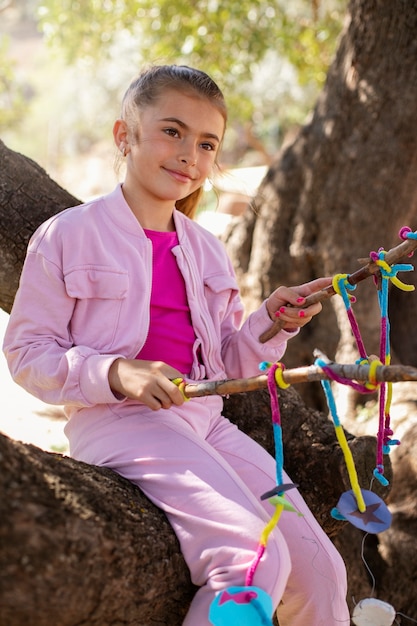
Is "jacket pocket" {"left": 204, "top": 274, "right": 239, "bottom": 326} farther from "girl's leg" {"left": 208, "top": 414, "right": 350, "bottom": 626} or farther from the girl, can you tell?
"girl's leg" {"left": 208, "top": 414, "right": 350, "bottom": 626}

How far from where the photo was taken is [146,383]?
1867mm

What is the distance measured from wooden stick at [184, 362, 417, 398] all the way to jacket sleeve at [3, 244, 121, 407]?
271mm

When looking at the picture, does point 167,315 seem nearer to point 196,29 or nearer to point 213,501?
point 213,501

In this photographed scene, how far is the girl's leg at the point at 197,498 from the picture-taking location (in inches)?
69.2

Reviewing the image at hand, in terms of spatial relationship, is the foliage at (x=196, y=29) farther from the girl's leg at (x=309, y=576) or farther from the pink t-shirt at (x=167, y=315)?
the girl's leg at (x=309, y=576)

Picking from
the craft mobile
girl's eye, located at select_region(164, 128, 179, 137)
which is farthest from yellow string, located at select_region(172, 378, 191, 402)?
girl's eye, located at select_region(164, 128, 179, 137)

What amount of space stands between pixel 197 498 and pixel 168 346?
547 mm

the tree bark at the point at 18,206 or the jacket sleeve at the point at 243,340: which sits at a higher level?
the tree bark at the point at 18,206

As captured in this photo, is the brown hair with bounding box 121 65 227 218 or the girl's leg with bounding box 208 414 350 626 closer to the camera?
the girl's leg with bounding box 208 414 350 626

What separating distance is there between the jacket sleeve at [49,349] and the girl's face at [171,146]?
1.41 feet

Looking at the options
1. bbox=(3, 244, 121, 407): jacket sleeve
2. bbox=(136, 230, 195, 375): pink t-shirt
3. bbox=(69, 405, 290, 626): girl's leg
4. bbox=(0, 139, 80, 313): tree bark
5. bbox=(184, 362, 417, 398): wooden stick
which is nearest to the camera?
bbox=(184, 362, 417, 398): wooden stick

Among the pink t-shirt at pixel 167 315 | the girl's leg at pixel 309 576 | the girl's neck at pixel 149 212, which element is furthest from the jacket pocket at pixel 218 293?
the girl's leg at pixel 309 576

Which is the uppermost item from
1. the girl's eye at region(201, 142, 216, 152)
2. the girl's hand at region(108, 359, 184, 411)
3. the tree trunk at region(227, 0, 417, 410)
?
the tree trunk at region(227, 0, 417, 410)

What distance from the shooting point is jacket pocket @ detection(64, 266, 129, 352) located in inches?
83.7
